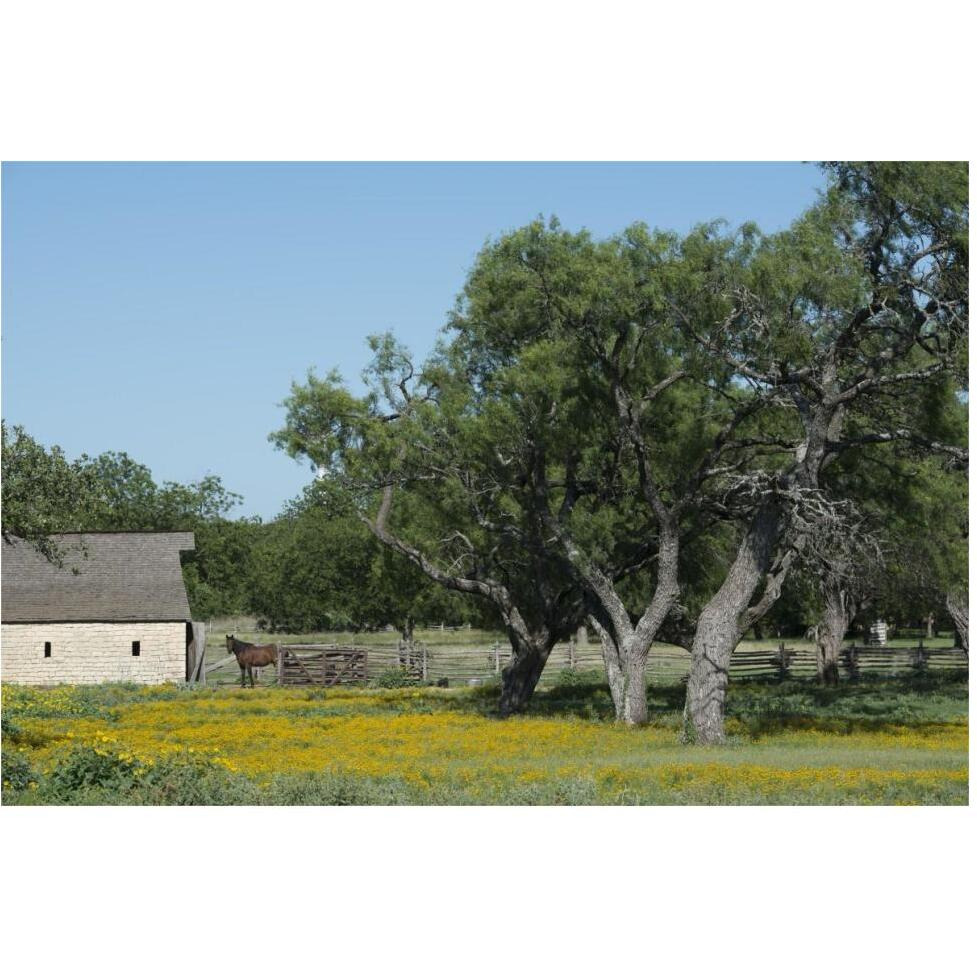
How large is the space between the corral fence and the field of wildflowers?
8.27 metres

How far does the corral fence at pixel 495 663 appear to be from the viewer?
4831 cm

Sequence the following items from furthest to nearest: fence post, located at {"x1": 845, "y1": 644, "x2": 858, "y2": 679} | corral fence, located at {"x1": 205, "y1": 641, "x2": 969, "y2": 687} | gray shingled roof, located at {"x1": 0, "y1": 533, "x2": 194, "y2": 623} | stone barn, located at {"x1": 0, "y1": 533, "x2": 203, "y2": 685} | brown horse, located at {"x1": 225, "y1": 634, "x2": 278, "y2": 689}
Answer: fence post, located at {"x1": 845, "y1": 644, "x2": 858, "y2": 679} → corral fence, located at {"x1": 205, "y1": 641, "x2": 969, "y2": 687} → brown horse, located at {"x1": 225, "y1": 634, "x2": 278, "y2": 689} → gray shingled roof, located at {"x1": 0, "y1": 533, "x2": 194, "y2": 623} → stone barn, located at {"x1": 0, "y1": 533, "x2": 203, "y2": 685}

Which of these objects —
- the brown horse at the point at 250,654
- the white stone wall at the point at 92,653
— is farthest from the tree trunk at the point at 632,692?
the white stone wall at the point at 92,653

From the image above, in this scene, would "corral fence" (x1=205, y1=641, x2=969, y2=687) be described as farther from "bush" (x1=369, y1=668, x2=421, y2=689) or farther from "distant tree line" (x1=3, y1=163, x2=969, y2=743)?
"distant tree line" (x1=3, y1=163, x2=969, y2=743)

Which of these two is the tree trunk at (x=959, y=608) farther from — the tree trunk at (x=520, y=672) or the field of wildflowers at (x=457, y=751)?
the tree trunk at (x=520, y=672)

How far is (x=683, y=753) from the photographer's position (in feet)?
74.0

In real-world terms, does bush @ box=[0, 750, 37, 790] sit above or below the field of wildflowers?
above

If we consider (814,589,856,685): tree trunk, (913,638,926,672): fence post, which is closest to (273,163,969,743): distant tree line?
(814,589,856,685): tree trunk

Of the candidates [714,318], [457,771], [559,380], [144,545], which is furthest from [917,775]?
[144,545]

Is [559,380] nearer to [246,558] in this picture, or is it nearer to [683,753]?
[683,753]

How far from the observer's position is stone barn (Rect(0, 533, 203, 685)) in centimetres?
4500

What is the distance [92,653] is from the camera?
45406 millimetres

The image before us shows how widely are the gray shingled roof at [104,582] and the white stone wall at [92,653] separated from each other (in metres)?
0.42

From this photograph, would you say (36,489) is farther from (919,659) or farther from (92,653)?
(919,659)
